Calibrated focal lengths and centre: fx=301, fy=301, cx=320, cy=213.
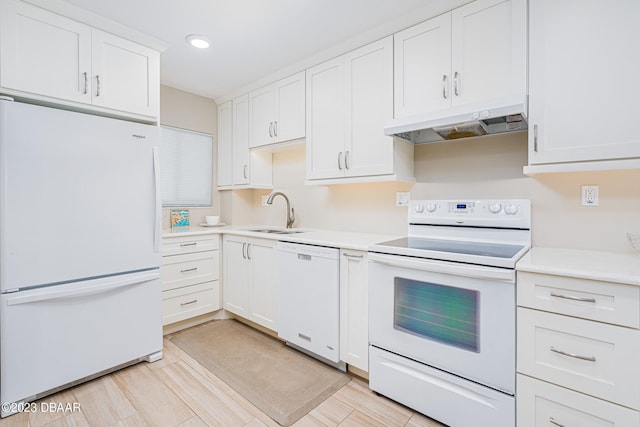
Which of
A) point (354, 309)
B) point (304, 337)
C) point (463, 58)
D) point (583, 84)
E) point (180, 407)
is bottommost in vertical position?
point (180, 407)

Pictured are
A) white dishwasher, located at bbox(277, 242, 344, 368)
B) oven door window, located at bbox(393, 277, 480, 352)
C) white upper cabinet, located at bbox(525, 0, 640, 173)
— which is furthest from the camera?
white dishwasher, located at bbox(277, 242, 344, 368)

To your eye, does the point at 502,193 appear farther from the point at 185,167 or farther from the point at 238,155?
the point at 185,167

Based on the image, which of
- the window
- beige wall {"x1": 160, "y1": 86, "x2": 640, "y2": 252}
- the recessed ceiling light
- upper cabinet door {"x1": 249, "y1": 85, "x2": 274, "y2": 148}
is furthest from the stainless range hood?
the window

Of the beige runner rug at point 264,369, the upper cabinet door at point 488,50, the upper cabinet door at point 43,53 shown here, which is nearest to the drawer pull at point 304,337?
the beige runner rug at point 264,369

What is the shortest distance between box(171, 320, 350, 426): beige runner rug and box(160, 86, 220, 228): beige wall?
132 cm

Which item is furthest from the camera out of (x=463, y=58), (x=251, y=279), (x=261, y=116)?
(x=261, y=116)

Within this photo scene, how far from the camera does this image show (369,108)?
223 cm

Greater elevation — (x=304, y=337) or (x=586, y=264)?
(x=586, y=264)

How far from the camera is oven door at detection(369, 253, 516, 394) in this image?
1.39m

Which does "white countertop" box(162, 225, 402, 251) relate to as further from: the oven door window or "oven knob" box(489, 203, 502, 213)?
"oven knob" box(489, 203, 502, 213)

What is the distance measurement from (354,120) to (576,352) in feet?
6.09

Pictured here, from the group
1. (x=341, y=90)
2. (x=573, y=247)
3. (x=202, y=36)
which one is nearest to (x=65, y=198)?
(x=202, y=36)

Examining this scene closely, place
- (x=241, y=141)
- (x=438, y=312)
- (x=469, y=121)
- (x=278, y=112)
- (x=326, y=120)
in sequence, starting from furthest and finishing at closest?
(x=241, y=141)
(x=278, y=112)
(x=326, y=120)
(x=469, y=121)
(x=438, y=312)

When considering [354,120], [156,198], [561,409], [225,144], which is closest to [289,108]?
[354,120]
